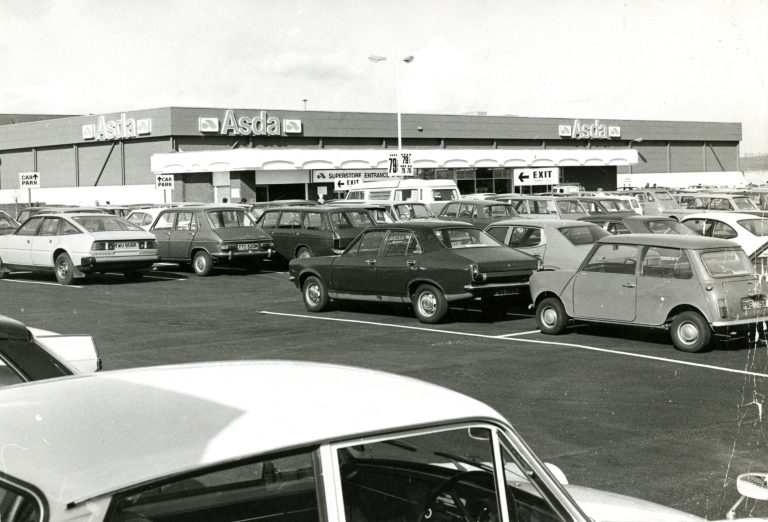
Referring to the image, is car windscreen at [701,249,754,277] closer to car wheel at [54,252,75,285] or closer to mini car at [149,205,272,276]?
mini car at [149,205,272,276]

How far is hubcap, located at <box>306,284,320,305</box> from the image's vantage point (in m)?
16.0

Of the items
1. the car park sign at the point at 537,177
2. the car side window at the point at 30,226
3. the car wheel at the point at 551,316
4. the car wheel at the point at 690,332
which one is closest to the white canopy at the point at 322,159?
the car park sign at the point at 537,177

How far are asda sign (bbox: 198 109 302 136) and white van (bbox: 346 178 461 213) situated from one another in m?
21.8

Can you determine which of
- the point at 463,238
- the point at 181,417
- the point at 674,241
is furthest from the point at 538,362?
the point at 181,417

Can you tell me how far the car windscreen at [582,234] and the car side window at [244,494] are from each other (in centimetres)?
1440

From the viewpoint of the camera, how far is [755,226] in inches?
765

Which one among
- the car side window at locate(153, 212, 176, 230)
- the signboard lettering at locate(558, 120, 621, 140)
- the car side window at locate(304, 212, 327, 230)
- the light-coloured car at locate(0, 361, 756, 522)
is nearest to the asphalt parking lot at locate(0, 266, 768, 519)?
the light-coloured car at locate(0, 361, 756, 522)

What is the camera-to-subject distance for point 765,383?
9609mm

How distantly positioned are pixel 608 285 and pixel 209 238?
13.3 metres

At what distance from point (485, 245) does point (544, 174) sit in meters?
29.8

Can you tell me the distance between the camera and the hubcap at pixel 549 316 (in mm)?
12820

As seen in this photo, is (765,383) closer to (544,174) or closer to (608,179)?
(544,174)

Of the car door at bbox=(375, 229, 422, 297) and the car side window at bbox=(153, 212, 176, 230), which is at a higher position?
the car side window at bbox=(153, 212, 176, 230)

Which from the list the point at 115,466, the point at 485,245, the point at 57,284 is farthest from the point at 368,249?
the point at 115,466
